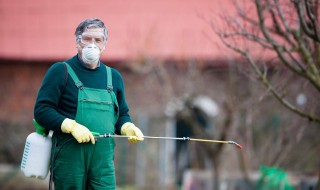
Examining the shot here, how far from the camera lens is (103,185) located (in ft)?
18.1

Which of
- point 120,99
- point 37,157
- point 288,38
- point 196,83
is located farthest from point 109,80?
point 196,83

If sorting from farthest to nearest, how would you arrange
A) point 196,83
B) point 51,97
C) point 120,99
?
point 196,83 → point 120,99 → point 51,97

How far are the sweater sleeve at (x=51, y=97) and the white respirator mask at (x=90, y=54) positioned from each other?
19 cm

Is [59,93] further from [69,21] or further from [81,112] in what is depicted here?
[69,21]

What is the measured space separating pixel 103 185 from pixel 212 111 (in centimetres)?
1203

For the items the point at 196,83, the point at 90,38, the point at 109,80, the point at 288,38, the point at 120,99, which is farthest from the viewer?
the point at 196,83

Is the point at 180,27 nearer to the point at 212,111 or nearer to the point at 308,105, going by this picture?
the point at 212,111

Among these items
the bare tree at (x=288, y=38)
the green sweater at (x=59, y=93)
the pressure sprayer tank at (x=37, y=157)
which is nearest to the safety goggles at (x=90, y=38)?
the green sweater at (x=59, y=93)

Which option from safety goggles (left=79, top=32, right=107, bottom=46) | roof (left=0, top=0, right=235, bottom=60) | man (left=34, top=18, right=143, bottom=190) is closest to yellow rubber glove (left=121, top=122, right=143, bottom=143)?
man (left=34, top=18, right=143, bottom=190)

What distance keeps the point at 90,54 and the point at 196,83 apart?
7.43m

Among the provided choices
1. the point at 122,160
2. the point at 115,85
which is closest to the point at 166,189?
the point at 122,160

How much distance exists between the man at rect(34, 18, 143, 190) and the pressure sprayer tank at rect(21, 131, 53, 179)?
84mm

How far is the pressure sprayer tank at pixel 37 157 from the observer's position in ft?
18.3

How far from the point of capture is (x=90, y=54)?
543 cm
